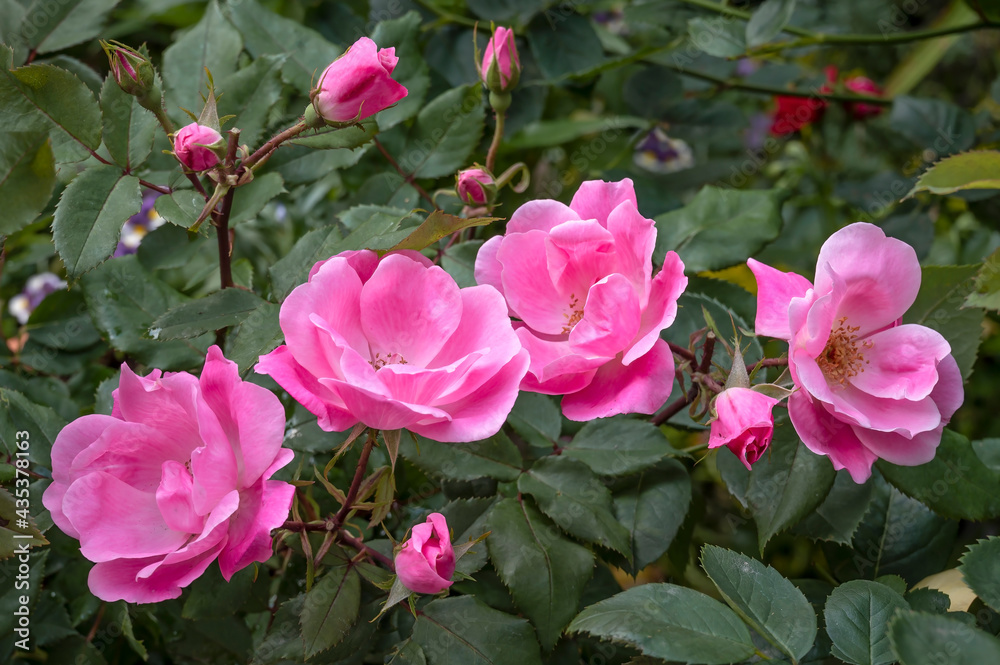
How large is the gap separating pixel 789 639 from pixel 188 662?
0.66m

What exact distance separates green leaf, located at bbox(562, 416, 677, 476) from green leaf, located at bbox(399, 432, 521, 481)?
6 centimetres

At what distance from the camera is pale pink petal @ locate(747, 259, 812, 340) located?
61 centimetres

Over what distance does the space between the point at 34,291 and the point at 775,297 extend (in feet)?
4.83

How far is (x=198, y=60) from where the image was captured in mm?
899

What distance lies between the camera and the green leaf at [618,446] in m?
0.72

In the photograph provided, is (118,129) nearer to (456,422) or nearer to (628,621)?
(456,422)

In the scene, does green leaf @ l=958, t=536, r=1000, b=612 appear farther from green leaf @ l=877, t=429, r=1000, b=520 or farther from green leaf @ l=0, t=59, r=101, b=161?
green leaf @ l=0, t=59, r=101, b=161

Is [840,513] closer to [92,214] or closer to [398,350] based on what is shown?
[398,350]

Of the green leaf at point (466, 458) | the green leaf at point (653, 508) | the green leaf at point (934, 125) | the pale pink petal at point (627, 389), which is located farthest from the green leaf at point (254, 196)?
the green leaf at point (934, 125)

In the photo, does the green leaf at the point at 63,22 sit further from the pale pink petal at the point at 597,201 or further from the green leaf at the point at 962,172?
the green leaf at the point at 962,172

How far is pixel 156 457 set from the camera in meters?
0.60

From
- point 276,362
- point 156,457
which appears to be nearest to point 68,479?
point 156,457

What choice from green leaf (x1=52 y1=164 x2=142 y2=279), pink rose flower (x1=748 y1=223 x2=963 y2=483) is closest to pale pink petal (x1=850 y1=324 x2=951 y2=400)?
pink rose flower (x1=748 y1=223 x2=963 y2=483)

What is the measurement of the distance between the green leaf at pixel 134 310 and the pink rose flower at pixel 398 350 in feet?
0.99
